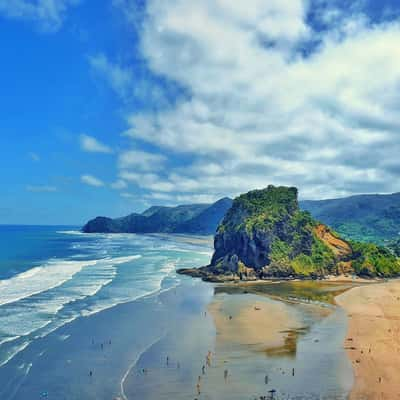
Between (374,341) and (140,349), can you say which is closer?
(140,349)

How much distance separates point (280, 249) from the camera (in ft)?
315

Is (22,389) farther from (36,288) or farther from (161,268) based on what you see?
(161,268)

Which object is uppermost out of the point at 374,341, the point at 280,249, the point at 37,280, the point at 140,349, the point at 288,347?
the point at 280,249

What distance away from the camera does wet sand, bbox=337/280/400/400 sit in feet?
110

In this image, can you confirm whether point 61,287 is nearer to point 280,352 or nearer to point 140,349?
point 140,349

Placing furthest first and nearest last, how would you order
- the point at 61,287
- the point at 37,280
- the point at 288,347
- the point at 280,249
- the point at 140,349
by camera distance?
the point at 280,249, the point at 37,280, the point at 61,287, the point at 288,347, the point at 140,349

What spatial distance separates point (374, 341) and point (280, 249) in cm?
5032

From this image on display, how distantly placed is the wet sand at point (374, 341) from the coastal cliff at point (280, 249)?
1877 cm

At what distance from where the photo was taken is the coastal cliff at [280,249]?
306 feet

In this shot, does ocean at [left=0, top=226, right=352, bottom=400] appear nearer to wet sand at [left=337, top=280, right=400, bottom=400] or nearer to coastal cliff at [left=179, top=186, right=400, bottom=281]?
wet sand at [left=337, top=280, right=400, bottom=400]

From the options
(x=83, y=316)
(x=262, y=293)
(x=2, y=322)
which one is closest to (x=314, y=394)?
(x=83, y=316)

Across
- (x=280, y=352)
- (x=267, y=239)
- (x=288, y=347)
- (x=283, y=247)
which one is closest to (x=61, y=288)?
(x=288, y=347)

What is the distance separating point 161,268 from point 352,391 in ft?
242

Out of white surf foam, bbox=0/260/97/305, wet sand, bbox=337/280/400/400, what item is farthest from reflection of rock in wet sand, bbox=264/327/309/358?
white surf foam, bbox=0/260/97/305
